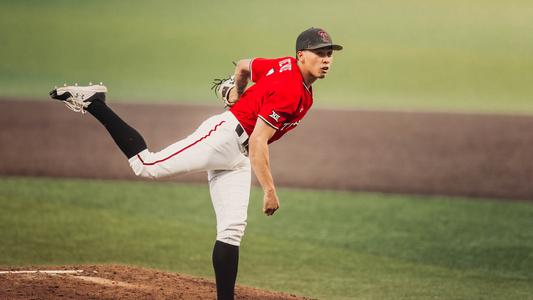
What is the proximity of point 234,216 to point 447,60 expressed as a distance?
42.2ft

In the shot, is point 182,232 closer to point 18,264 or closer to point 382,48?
point 18,264

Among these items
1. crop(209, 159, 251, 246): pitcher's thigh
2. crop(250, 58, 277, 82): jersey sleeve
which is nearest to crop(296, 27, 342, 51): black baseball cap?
crop(250, 58, 277, 82): jersey sleeve

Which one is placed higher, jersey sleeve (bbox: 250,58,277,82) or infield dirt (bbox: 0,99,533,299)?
jersey sleeve (bbox: 250,58,277,82)

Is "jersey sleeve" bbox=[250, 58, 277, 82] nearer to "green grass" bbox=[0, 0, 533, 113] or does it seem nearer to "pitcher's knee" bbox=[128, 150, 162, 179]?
"pitcher's knee" bbox=[128, 150, 162, 179]

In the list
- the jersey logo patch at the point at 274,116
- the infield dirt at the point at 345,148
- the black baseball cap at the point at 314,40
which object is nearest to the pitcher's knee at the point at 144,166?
the jersey logo patch at the point at 274,116

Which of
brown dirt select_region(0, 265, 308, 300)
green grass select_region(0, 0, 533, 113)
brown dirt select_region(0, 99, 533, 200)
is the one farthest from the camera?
green grass select_region(0, 0, 533, 113)

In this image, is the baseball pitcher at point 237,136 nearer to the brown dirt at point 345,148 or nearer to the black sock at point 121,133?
the black sock at point 121,133

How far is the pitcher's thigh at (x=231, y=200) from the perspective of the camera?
17.0 feet

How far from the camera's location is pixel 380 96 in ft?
51.4

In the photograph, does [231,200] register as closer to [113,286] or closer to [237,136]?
[237,136]

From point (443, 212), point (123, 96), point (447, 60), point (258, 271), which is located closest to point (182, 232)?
point (258, 271)

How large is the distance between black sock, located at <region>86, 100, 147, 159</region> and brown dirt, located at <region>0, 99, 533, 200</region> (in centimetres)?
485

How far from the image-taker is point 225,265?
17.0 feet

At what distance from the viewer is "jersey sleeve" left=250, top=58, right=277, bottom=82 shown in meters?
5.39
